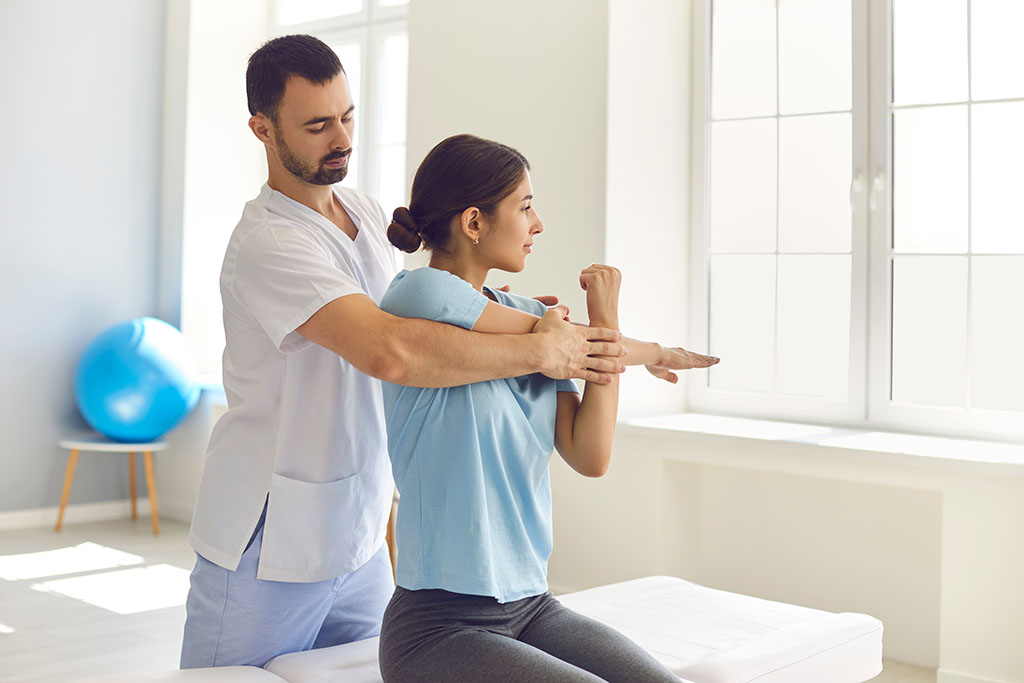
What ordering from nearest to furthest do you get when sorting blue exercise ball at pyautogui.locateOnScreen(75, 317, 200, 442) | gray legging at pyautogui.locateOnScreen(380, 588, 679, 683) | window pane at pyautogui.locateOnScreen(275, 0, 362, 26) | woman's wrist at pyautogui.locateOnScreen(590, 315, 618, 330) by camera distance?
1. gray legging at pyautogui.locateOnScreen(380, 588, 679, 683)
2. woman's wrist at pyautogui.locateOnScreen(590, 315, 618, 330)
3. blue exercise ball at pyautogui.locateOnScreen(75, 317, 200, 442)
4. window pane at pyautogui.locateOnScreen(275, 0, 362, 26)

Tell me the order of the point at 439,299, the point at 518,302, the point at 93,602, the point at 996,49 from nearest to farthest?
1. the point at 439,299
2. the point at 518,302
3. the point at 996,49
4. the point at 93,602

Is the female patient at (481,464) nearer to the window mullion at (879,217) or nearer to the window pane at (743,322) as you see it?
the window mullion at (879,217)

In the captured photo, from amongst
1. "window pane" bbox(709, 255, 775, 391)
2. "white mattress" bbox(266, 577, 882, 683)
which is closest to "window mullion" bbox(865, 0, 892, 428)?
"window pane" bbox(709, 255, 775, 391)

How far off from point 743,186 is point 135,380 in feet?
9.31

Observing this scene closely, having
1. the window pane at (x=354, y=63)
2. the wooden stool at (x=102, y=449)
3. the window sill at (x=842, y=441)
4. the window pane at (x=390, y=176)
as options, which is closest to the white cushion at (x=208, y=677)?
the window sill at (x=842, y=441)

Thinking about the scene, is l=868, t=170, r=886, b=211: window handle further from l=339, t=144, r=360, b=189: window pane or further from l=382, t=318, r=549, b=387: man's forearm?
l=339, t=144, r=360, b=189: window pane

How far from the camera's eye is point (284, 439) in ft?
5.41

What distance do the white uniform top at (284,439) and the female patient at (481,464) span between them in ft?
0.55

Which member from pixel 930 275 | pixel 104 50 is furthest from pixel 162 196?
pixel 930 275

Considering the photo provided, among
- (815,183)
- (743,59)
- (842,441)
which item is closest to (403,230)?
(842,441)

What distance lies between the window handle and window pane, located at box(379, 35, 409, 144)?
94.8 inches

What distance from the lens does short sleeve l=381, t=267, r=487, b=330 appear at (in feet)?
4.91

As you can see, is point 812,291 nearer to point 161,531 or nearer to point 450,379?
point 450,379

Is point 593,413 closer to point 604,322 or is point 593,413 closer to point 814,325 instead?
point 604,322
